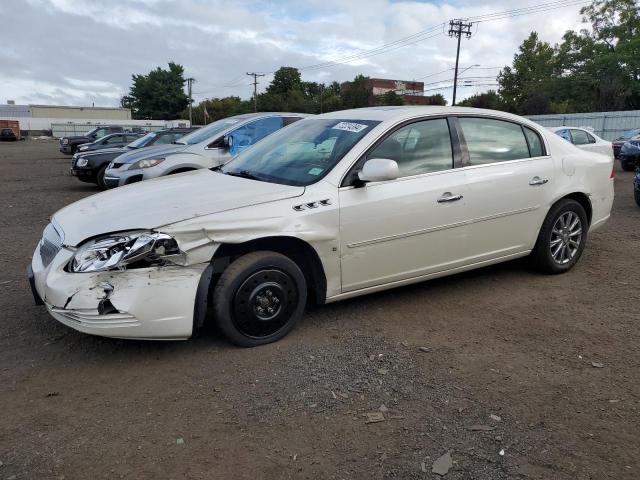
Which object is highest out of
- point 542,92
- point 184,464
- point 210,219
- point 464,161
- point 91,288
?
point 542,92

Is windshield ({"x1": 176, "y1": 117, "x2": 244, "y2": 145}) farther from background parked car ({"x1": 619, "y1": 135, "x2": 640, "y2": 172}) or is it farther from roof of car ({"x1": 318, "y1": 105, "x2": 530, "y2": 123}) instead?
background parked car ({"x1": 619, "y1": 135, "x2": 640, "y2": 172})

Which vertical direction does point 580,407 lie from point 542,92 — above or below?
below

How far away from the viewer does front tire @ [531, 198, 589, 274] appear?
196 inches

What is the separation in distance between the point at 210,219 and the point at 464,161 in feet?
7.30

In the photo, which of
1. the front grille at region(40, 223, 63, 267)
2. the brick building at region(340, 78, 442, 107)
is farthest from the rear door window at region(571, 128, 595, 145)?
the brick building at region(340, 78, 442, 107)

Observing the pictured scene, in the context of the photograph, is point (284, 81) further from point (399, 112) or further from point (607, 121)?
point (399, 112)

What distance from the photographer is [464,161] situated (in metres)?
4.42

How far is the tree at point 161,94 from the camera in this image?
91.8m

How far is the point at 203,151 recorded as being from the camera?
854 cm

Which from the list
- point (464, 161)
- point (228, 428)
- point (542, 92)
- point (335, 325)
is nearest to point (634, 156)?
point (464, 161)

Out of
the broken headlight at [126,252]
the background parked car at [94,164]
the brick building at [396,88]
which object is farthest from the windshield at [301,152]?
the brick building at [396,88]

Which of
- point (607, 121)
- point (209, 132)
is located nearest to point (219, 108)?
point (607, 121)

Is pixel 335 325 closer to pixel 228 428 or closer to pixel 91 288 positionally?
pixel 228 428

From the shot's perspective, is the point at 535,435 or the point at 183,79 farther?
the point at 183,79
